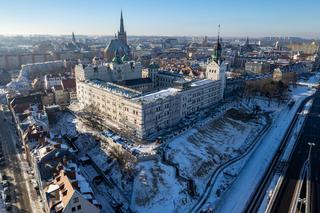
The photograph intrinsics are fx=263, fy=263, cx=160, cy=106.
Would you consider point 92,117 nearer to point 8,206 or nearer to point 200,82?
point 8,206

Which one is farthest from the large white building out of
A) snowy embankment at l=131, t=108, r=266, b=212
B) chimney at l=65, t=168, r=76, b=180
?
chimney at l=65, t=168, r=76, b=180

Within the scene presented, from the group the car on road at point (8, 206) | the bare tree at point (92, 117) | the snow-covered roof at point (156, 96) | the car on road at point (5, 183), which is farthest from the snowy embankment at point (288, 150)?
the car on road at point (5, 183)

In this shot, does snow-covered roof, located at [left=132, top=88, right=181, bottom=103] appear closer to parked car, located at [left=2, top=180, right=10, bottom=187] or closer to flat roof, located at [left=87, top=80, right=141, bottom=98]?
flat roof, located at [left=87, top=80, right=141, bottom=98]

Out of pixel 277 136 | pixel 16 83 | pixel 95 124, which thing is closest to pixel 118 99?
pixel 95 124

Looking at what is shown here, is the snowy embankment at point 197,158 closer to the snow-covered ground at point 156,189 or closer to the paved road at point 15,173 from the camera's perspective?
the snow-covered ground at point 156,189

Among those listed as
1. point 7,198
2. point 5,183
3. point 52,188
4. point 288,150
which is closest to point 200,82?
point 288,150

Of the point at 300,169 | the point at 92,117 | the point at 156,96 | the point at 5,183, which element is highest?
the point at 156,96
